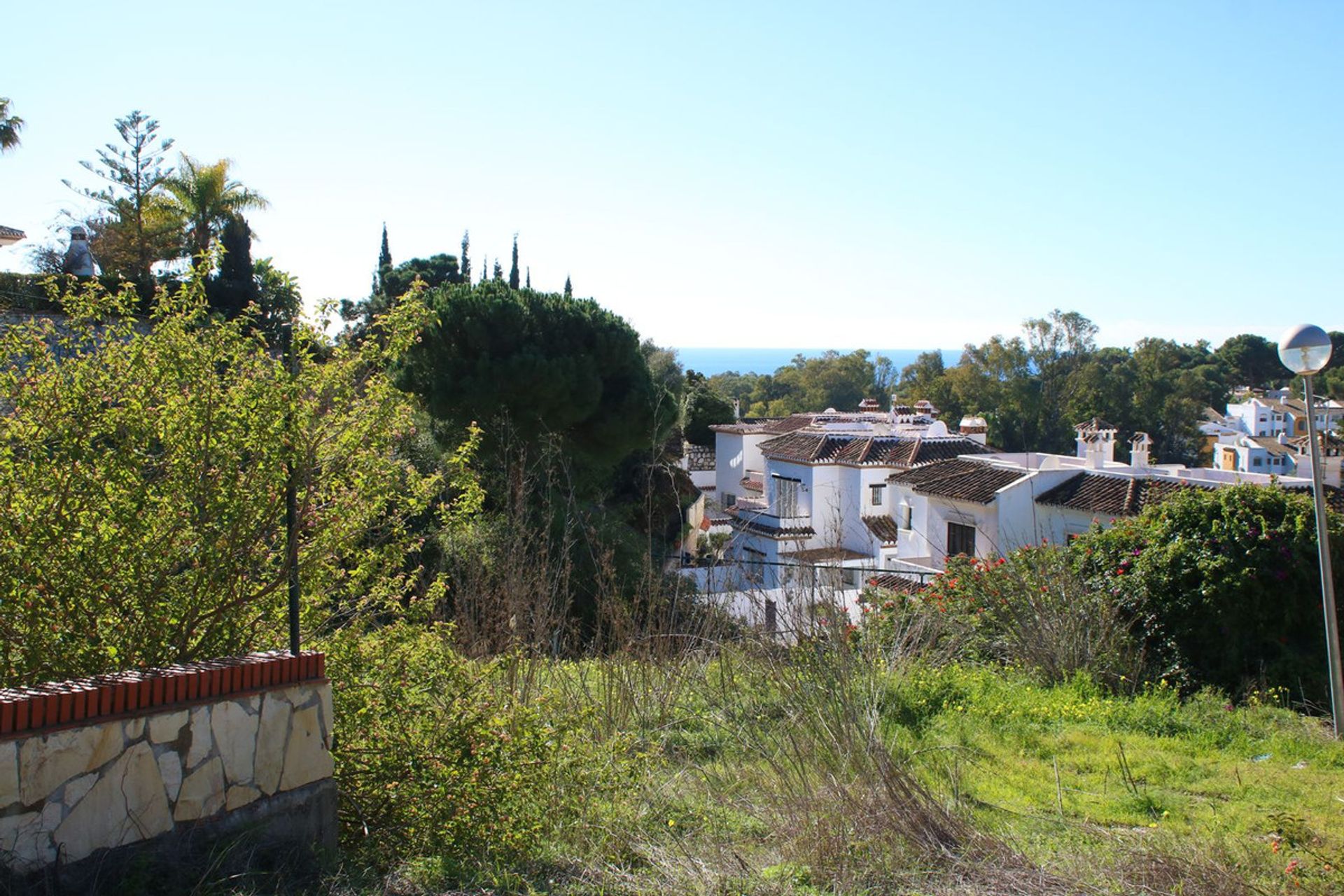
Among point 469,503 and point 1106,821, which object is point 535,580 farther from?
point 1106,821

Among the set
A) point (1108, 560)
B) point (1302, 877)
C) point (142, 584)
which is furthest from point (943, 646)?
point (142, 584)

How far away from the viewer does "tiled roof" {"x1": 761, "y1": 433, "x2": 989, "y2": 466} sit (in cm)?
2778

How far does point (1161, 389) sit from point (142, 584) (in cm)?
5890

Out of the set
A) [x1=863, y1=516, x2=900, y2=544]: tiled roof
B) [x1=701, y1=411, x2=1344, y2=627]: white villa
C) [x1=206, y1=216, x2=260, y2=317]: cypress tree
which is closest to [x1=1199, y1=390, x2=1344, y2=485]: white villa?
[x1=701, y1=411, x2=1344, y2=627]: white villa

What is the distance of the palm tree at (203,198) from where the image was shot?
911 inches

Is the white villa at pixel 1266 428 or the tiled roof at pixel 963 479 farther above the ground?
the white villa at pixel 1266 428

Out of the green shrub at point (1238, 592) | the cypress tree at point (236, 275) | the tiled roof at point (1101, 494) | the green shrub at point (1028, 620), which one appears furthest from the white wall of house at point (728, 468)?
the green shrub at point (1238, 592)

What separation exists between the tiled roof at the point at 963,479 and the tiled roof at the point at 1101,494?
3.05ft

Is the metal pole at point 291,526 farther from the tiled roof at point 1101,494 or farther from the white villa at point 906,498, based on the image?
the tiled roof at point 1101,494

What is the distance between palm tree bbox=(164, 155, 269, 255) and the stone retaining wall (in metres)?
21.0

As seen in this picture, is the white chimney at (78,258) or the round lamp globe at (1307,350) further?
the white chimney at (78,258)

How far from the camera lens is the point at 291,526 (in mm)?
4582

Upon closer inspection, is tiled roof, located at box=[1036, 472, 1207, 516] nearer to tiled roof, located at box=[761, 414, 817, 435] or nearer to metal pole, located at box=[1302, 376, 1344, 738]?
metal pole, located at box=[1302, 376, 1344, 738]

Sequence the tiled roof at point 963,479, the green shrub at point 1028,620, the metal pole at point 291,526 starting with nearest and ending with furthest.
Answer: the metal pole at point 291,526 → the green shrub at point 1028,620 → the tiled roof at point 963,479
